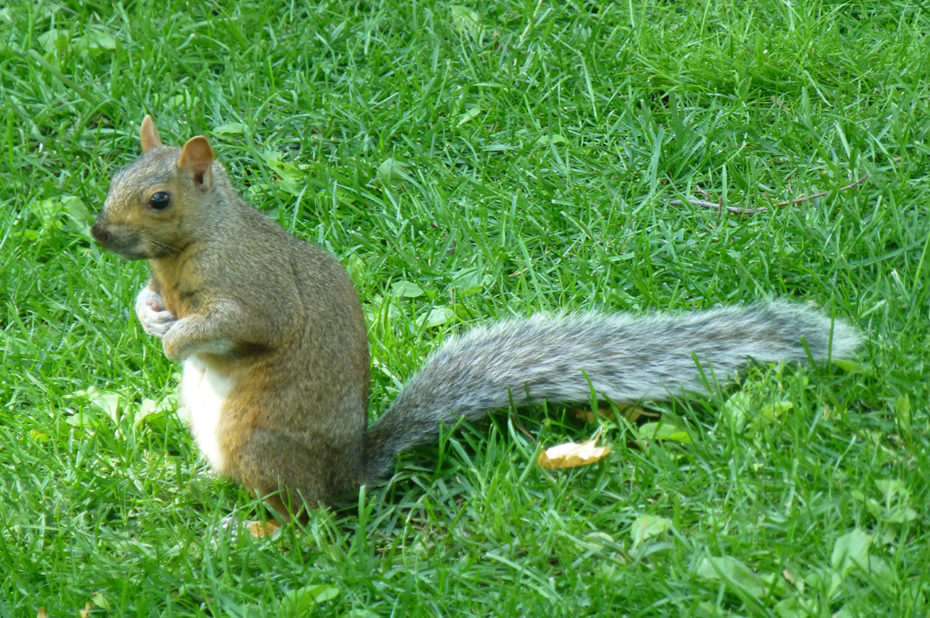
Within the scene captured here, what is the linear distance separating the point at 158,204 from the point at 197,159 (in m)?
0.12

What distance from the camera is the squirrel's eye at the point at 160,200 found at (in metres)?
2.51

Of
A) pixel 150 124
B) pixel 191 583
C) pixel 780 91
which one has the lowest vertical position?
pixel 191 583

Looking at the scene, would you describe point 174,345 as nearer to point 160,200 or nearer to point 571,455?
point 160,200

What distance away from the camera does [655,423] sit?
263cm

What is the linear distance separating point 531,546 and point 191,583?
2.17 feet

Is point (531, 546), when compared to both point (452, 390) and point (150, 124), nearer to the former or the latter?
point (452, 390)

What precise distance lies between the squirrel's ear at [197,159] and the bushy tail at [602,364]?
25.6 inches

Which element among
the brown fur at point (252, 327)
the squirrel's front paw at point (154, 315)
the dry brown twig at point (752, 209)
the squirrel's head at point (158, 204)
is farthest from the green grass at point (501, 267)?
the squirrel's head at point (158, 204)

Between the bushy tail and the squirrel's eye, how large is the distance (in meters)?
0.67

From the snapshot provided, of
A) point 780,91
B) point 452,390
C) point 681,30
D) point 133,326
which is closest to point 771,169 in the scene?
point 780,91

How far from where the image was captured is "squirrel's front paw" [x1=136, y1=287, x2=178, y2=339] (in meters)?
2.67

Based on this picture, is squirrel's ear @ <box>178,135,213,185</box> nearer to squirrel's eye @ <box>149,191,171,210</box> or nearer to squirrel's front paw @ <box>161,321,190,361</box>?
squirrel's eye @ <box>149,191,171,210</box>

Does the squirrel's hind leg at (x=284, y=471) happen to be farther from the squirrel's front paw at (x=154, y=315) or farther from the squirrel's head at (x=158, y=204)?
the squirrel's head at (x=158, y=204)

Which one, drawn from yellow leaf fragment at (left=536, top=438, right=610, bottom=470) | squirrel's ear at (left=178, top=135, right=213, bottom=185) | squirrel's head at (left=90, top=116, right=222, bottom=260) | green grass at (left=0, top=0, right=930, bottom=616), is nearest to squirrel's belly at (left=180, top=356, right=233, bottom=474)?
green grass at (left=0, top=0, right=930, bottom=616)
